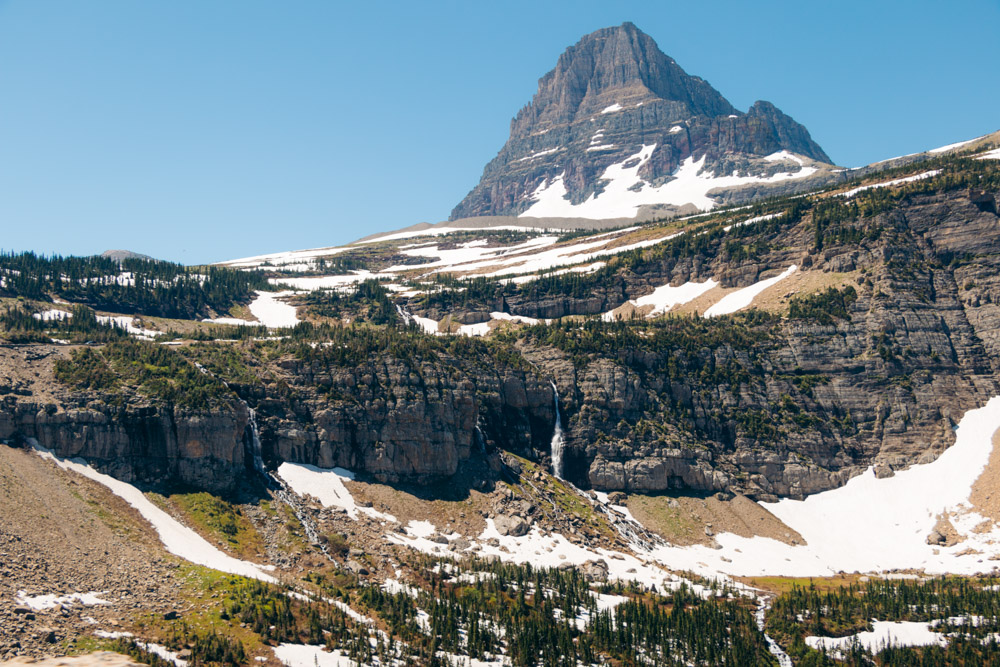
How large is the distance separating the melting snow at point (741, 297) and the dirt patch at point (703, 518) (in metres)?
47.3

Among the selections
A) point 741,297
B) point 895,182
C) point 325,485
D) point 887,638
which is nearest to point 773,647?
point 887,638

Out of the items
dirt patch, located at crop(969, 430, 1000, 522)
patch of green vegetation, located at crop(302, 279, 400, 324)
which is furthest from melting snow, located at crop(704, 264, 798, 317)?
patch of green vegetation, located at crop(302, 279, 400, 324)

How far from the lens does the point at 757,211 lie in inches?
7677

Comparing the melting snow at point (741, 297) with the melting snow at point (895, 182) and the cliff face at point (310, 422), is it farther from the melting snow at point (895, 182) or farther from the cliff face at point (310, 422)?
the cliff face at point (310, 422)

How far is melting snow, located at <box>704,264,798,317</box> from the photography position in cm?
15025

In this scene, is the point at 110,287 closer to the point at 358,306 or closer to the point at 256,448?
the point at 358,306

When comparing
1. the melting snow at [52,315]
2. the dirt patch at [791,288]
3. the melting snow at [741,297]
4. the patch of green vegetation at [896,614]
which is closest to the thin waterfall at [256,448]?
the patch of green vegetation at [896,614]

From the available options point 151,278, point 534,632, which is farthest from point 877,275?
point 151,278

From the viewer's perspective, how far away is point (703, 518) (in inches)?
4181

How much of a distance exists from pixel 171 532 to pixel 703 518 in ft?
204

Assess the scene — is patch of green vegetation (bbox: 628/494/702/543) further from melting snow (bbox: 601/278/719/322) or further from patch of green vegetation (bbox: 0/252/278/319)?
patch of green vegetation (bbox: 0/252/278/319)

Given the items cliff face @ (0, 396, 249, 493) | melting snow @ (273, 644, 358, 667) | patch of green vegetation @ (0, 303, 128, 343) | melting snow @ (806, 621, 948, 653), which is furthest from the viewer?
patch of green vegetation @ (0, 303, 128, 343)

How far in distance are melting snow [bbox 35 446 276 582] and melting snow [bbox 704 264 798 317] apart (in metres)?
97.7

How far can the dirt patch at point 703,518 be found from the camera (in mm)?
103125
